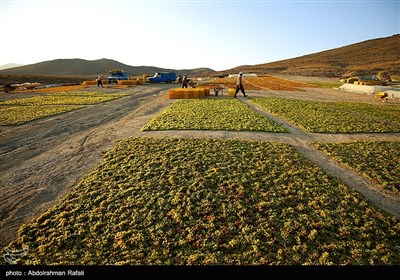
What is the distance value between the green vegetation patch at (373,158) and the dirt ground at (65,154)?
36 centimetres

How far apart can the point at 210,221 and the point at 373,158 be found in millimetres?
6978

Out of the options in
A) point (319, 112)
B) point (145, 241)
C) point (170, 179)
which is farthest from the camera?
point (319, 112)

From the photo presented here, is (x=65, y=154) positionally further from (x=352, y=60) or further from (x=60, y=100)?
(x=352, y=60)

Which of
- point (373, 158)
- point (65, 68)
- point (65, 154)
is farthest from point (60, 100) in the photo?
point (65, 68)

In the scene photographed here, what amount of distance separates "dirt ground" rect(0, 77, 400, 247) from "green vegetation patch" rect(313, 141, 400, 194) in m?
0.36

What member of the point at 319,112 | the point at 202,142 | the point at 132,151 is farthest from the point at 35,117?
the point at 319,112

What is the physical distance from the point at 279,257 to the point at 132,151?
6.42 meters

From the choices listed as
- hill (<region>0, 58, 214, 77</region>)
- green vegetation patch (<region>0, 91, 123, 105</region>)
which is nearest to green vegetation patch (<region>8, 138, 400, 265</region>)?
green vegetation patch (<region>0, 91, 123, 105</region>)

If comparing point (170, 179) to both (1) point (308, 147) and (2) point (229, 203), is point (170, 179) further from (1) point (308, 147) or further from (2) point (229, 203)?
(1) point (308, 147)

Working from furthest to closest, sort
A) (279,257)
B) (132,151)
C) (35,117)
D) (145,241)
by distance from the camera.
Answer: (35,117), (132,151), (145,241), (279,257)

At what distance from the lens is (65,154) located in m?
8.85

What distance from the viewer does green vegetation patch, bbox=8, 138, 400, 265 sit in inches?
154

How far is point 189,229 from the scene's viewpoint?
4488mm

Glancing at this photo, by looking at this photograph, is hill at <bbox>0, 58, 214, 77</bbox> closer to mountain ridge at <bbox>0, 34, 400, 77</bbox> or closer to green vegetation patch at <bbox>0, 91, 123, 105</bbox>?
mountain ridge at <bbox>0, 34, 400, 77</bbox>
